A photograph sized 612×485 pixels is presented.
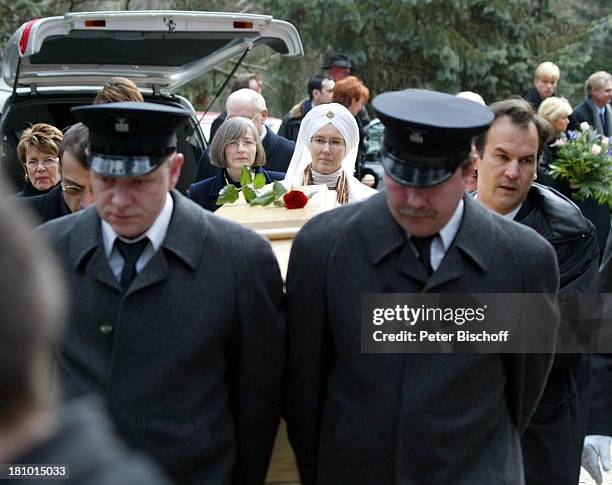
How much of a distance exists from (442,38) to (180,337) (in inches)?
587

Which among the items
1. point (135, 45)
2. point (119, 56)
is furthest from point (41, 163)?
point (119, 56)

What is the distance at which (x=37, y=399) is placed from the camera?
Result: 1408 mm

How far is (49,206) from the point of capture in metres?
4.64

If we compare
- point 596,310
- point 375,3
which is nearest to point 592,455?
point 596,310

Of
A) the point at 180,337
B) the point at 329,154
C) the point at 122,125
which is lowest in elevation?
the point at 329,154

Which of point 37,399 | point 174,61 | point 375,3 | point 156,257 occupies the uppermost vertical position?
point 37,399

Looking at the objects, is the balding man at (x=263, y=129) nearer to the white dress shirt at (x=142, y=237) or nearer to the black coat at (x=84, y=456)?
the white dress shirt at (x=142, y=237)

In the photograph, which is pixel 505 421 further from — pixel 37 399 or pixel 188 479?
pixel 37 399

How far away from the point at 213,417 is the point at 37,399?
1.96m

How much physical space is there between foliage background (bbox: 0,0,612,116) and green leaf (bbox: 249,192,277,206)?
12.8 meters

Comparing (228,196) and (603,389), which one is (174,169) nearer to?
(228,196)

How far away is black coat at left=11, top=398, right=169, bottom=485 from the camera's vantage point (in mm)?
1472

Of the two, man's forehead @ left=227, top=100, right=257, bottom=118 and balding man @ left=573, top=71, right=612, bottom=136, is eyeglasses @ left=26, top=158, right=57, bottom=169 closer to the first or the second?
man's forehead @ left=227, top=100, right=257, bottom=118

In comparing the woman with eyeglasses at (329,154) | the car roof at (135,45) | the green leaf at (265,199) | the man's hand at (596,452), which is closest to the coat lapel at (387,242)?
the green leaf at (265,199)
